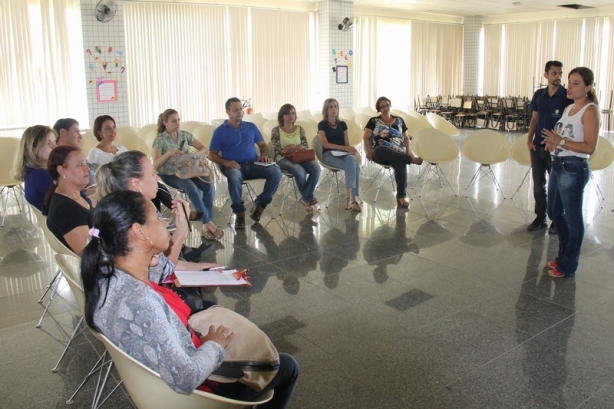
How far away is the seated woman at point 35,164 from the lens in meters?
4.32

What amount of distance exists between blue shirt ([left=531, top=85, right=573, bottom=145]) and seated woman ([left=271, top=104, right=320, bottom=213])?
2530 millimetres

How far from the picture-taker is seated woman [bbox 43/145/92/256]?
3207mm

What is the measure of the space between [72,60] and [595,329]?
10.2 m

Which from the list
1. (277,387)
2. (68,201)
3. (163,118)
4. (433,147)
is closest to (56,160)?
(68,201)

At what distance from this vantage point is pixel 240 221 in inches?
245

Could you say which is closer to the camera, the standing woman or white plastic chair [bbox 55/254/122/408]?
white plastic chair [bbox 55/254/122/408]

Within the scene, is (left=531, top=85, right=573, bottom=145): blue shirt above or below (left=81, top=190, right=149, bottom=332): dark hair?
above

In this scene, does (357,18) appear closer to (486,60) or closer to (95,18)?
(486,60)

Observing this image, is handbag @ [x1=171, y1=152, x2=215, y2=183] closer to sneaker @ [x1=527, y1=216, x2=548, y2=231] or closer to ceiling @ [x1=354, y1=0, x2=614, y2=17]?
sneaker @ [x1=527, y1=216, x2=548, y2=231]

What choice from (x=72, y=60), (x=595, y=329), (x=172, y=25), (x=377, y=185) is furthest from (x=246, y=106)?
(x=595, y=329)

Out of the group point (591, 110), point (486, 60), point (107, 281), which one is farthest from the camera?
point (486, 60)

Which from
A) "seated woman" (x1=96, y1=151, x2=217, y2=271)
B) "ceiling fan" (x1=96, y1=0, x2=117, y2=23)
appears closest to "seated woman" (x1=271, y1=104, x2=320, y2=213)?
"seated woman" (x1=96, y1=151, x2=217, y2=271)

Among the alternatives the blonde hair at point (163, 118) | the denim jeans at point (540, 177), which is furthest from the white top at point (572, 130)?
the blonde hair at point (163, 118)

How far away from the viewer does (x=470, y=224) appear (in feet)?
20.3
